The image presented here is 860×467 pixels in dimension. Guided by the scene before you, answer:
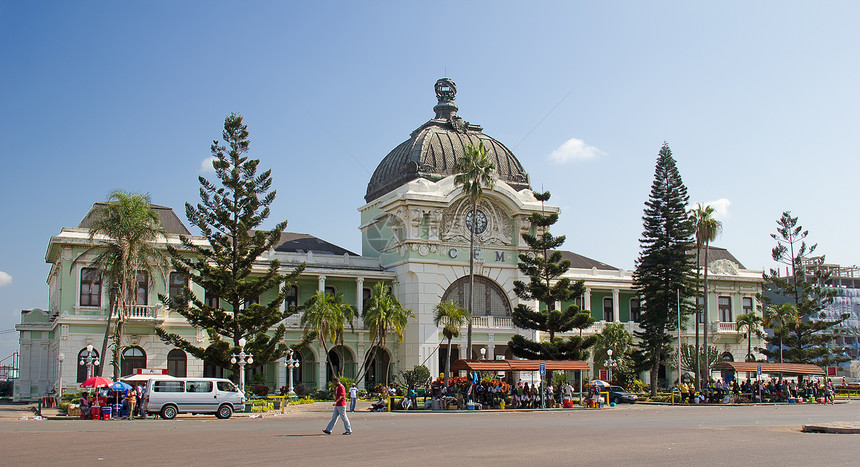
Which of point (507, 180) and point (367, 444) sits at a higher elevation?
point (507, 180)

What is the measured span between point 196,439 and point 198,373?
26669 mm

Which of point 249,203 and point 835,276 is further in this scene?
point 835,276

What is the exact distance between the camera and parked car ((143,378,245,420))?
97.6 ft

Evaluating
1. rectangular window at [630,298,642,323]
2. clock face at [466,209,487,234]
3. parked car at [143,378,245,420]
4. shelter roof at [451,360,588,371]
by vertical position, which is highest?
clock face at [466,209,487,234]

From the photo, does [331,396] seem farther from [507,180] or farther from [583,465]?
[583,465]

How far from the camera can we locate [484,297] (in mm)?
51281

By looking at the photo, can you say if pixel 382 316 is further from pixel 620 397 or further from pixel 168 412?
pixel 168 412

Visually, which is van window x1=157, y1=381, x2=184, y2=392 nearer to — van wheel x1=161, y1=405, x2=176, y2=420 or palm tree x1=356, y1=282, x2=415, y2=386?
van wheel x1=161, y1=405, x2=176, y2=420

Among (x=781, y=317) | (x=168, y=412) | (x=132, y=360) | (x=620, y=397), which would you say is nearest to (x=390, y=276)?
(x=620, y=397)

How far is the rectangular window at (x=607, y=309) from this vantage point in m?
59.2

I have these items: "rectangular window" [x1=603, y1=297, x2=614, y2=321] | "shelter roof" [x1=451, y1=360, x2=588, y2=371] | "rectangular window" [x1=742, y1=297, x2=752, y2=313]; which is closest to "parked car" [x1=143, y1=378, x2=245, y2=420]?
"shelter roof" [x1=451, y1=360, x2=588, y2=371]

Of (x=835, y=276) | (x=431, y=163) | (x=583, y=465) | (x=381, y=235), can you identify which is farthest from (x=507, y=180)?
(x=835, y=276)

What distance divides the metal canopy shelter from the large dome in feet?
54.1

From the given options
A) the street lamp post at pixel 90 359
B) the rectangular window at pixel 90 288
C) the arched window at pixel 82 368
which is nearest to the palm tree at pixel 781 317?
the street lamp post at pixel 90 359
